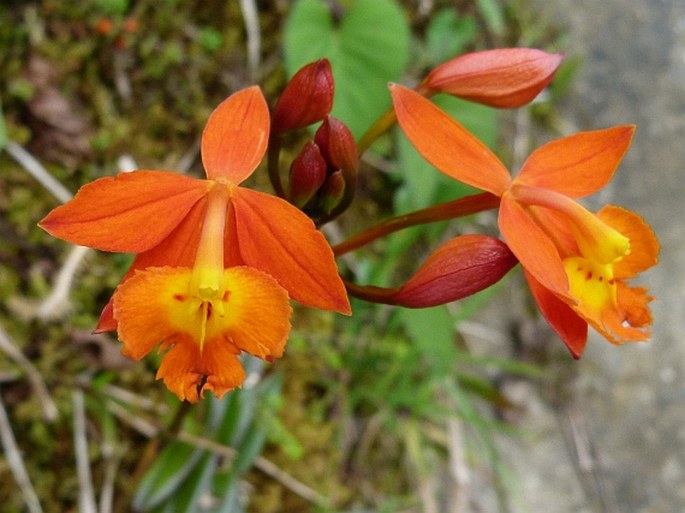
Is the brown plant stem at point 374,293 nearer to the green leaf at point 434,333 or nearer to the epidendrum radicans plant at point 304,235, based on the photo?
the epidendrum radicans plant at point 304,235

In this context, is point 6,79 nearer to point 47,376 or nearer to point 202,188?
point 47,376

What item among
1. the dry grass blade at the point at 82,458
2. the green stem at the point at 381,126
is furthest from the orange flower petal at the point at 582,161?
the dry grass blade at the point at 82,458

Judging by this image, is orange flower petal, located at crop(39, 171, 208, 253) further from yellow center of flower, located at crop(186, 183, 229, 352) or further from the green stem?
the green stem

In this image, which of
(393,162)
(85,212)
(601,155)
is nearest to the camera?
(85,212)

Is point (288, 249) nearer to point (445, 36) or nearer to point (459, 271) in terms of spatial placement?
point (459, 271)

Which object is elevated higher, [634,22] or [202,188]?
[202,188]

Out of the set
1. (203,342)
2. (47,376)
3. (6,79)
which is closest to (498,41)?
(6,79)

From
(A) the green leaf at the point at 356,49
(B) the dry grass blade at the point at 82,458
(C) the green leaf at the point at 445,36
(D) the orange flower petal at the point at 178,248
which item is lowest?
(B) the dry grass blade at the point at 82,458
